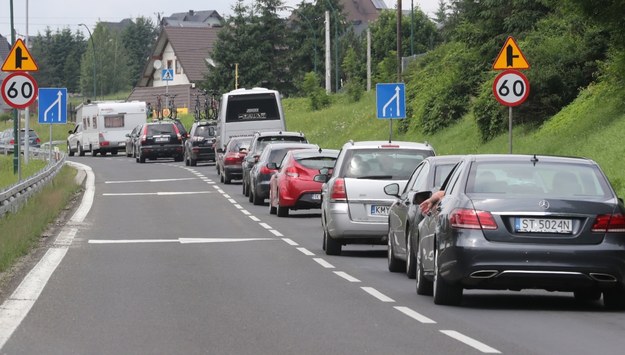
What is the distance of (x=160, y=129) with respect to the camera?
216ft

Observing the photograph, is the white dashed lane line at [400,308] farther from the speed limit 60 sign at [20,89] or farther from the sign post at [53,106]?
the sign post at [53,106]

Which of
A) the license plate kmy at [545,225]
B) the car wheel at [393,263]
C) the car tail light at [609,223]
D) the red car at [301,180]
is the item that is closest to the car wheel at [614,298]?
the car tail light at [609,223]

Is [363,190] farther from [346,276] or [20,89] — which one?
[20,89]

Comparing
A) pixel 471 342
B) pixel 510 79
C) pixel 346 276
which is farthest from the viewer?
pixel 510 79

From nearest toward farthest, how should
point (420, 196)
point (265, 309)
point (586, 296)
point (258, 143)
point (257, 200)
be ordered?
point (265, 309) → point (586, 296) → point (420, 196) → point (257, 200) → point (258, 143)

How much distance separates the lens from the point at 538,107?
4125 cm

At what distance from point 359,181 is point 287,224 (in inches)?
296

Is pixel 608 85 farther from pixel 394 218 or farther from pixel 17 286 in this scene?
pixel 17 286

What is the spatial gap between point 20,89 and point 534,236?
58.6 feet

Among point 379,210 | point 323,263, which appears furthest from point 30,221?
point 323,263

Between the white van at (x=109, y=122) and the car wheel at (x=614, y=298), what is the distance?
6415 centimetres

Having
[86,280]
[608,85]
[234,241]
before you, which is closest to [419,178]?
[86,280]

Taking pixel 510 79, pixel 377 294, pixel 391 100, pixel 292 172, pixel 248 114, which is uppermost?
pixel 510 79

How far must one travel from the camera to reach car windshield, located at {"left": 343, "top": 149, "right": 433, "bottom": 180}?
841 inches
